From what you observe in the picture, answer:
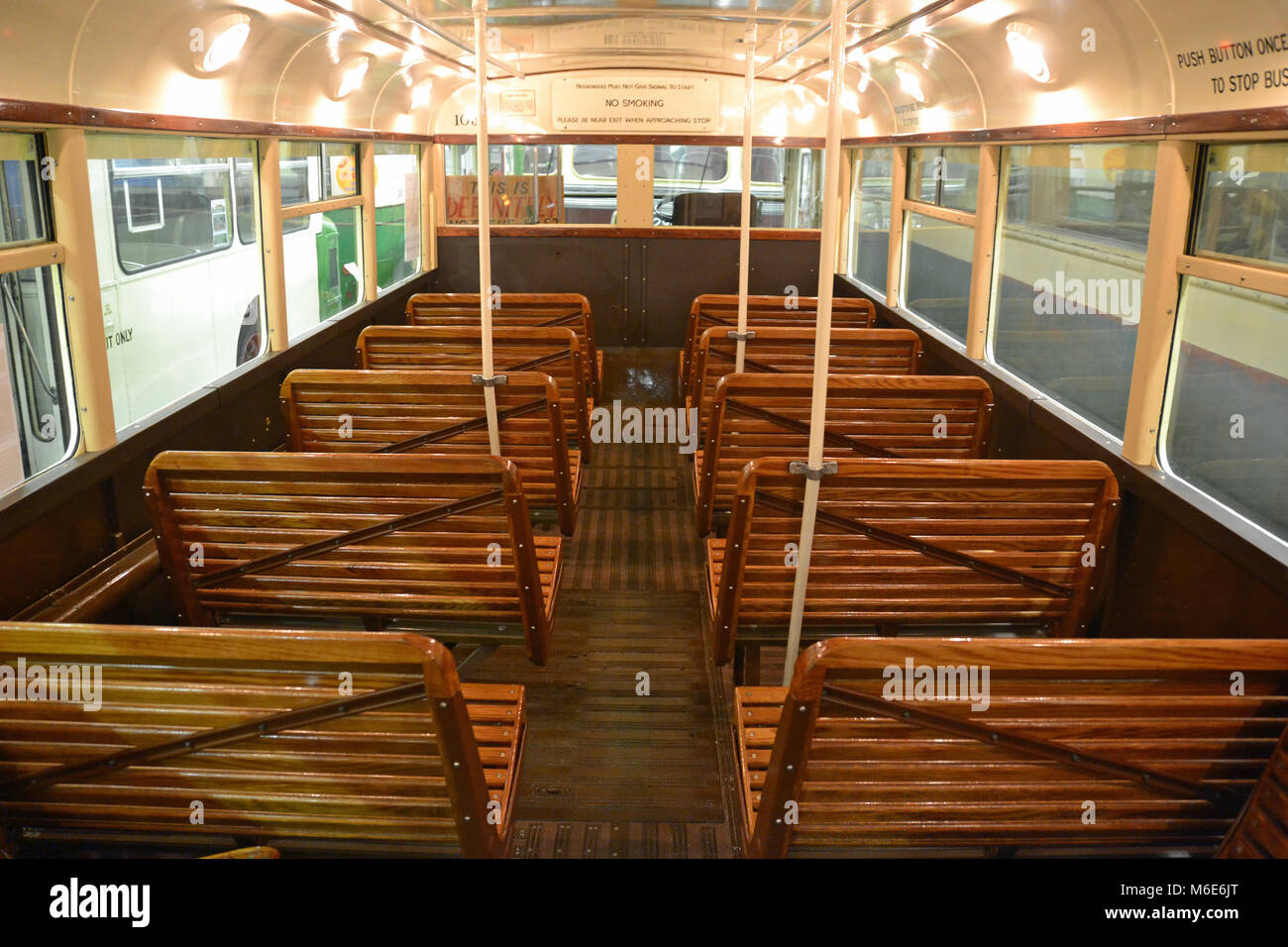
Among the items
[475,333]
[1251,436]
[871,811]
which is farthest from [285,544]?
[1251,436]

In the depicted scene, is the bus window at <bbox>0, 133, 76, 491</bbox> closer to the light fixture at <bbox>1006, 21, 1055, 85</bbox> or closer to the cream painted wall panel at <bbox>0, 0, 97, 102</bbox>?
the cream painted wall panel at <bbox>0, 0, 97, 102</bbox>

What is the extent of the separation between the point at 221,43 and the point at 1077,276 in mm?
19298

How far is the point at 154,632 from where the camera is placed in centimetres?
199

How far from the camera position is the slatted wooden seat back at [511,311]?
7.04m

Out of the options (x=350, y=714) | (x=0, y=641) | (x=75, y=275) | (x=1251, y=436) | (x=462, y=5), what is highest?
(x=462, y=5)

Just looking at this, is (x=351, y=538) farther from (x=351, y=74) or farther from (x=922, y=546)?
(x=351, y=74)

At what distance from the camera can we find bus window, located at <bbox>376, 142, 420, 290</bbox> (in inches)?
359

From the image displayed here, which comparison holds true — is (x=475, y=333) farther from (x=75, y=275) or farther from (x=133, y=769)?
(x=133, y=769)

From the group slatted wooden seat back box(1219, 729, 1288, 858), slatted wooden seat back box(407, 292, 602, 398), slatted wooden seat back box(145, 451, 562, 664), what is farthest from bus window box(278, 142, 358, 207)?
slatted wooden seat back box(1219, 729, 1288, 858)

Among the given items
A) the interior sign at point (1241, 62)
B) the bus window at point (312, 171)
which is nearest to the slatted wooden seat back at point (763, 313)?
the bus window at point (312, 171)

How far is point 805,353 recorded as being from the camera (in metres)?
6.19

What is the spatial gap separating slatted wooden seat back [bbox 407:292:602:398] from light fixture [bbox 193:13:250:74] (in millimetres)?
2302

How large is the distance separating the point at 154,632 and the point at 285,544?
4.45 feet

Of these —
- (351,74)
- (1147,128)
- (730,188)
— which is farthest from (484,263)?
(730,188)
